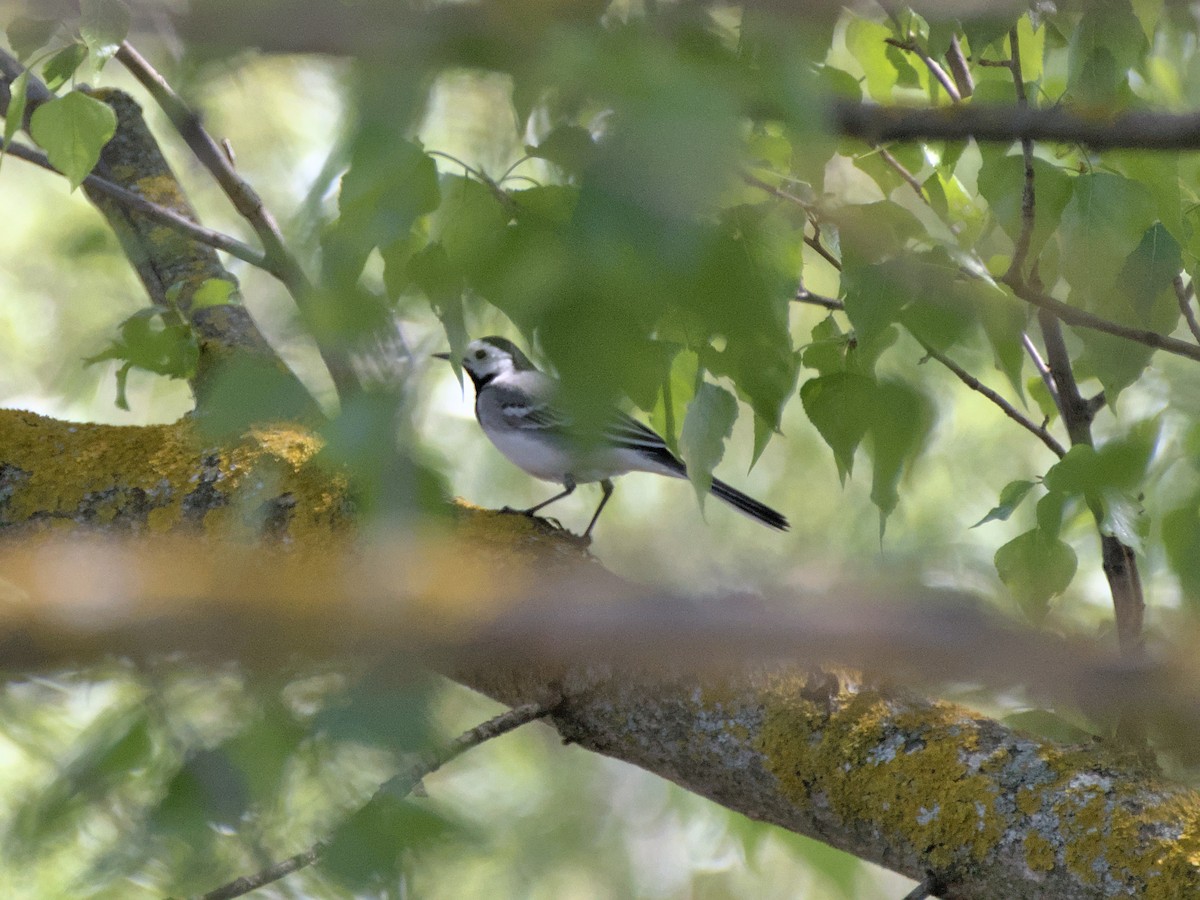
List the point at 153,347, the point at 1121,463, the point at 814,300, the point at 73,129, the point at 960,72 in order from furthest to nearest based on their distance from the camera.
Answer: the point at 960,72, the point at 153,347, the point at 814,300, the point at 73,129, the point at 1121,463

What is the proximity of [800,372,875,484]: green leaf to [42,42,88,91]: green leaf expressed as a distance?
149 cm

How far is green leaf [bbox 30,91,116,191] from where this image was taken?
79.0 inches

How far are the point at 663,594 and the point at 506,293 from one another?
569 millimetres

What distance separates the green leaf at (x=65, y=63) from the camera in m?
2.05

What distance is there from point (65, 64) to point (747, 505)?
146 inches

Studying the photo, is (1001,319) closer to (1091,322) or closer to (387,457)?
(1091,322)

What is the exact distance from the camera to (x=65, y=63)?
2064 mm

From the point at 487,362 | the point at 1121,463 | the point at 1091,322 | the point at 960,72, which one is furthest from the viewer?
the point at 487,362

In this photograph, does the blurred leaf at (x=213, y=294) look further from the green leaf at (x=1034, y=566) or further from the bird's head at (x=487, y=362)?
the bird's head at (x=487, y=362)

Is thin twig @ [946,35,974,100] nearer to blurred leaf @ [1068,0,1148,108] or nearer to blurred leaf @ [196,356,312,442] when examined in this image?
blurred leaf @ [1068,0,1148,108]

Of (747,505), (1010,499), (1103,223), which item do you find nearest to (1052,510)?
(1010,499)

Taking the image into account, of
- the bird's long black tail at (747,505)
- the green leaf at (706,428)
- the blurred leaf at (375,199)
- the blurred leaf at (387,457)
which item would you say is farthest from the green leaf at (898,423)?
the bird's long black tail at (747,505)

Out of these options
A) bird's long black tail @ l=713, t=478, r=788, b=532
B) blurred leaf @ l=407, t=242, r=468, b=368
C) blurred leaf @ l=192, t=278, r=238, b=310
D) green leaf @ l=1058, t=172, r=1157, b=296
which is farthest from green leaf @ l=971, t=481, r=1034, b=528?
bird's long black tail @ l=713, t=478, r=788, b=532

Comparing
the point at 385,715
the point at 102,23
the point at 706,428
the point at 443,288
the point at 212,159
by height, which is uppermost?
the point at 102,23
